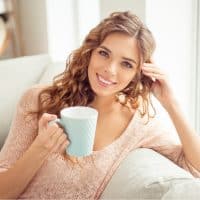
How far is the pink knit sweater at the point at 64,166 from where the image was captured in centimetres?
120

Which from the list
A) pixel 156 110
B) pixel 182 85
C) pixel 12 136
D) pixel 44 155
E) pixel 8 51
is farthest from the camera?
pixel 8 51

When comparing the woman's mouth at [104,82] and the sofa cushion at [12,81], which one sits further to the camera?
the sofa cushion at [12,81]

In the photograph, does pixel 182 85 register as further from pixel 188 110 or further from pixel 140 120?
pixel 140 120

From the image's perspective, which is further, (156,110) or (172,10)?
(172,10)


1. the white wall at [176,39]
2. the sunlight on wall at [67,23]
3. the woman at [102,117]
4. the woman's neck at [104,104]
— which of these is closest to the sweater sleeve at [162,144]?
the woman at [102,117]

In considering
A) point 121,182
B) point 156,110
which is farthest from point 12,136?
point 156,110

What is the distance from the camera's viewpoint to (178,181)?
93cm

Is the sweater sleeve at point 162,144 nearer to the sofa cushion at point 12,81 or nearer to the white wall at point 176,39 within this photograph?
the white wall at point 176,39

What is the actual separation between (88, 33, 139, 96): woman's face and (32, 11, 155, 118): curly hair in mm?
21

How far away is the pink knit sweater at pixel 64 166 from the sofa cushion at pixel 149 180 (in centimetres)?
4

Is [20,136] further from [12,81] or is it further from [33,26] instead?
[33,26]

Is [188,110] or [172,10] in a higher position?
[172,10]

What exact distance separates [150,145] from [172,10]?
622 mm

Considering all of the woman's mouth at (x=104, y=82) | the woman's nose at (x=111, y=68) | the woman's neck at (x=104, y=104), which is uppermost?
the woman's nose at (x=111, y=68)
